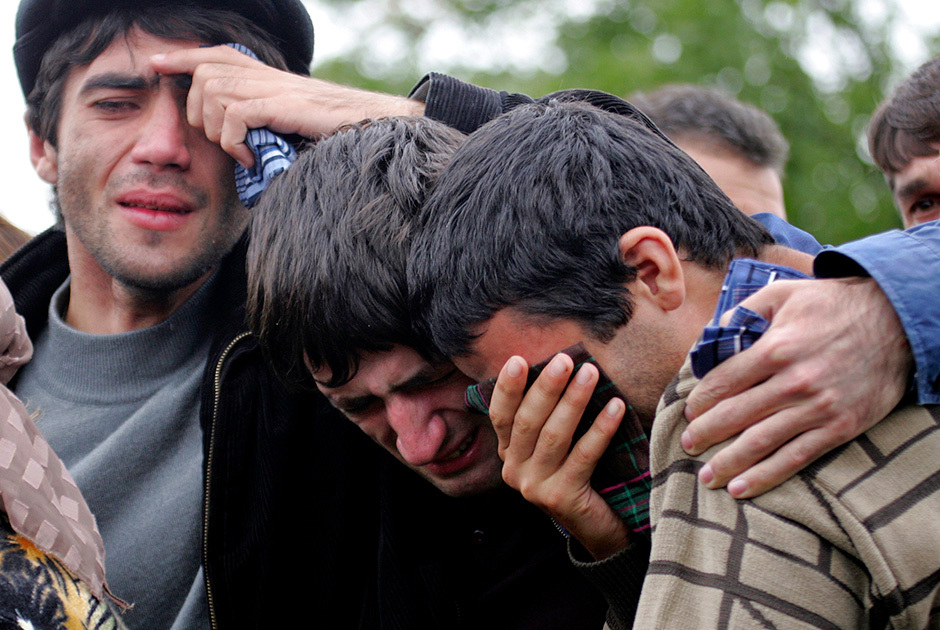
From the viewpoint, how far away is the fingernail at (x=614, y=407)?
1.66 metres

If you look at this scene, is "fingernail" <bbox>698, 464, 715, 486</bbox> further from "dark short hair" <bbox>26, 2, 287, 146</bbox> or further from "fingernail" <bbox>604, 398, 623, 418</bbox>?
"dark short hair" <bbox>26, 2, 287, 146</bbox>

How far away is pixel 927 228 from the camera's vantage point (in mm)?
1491

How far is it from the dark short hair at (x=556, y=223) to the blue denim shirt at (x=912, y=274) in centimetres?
35

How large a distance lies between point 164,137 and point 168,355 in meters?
0.71

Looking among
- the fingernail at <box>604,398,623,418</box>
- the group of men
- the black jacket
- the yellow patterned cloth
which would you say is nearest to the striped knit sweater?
the group of men

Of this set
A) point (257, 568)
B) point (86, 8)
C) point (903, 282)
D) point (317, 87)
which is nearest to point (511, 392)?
point (903, 282)

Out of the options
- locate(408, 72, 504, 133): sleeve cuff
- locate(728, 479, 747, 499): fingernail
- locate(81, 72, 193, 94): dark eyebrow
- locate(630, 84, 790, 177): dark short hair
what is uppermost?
locate(408, 72, 504, 133): sleeve cuff

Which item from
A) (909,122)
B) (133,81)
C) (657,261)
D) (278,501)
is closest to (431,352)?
(657,261)

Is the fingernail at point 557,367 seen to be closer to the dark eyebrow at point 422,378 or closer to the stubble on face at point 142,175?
the dark eyebrow at point 422,378

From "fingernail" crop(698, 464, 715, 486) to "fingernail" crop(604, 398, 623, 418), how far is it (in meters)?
0.34

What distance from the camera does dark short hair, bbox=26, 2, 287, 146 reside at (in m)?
2.90

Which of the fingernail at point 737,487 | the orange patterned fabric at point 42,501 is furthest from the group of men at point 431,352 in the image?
the orange patterned fabric at point 42,501

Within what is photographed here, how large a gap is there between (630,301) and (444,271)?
1.23 ft

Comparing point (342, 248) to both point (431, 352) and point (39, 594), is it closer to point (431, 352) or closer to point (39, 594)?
point (431, 352)
